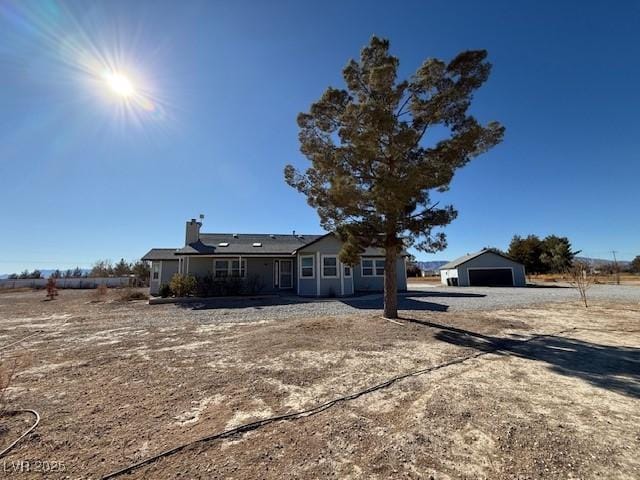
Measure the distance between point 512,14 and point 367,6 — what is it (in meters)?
4.29

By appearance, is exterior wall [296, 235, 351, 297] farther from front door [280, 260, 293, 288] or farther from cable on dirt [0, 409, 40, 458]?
cable on dirt [0, 409, 40, 458]

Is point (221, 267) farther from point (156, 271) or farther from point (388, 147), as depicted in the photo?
point (388, 147)

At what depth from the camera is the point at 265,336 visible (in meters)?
7.66

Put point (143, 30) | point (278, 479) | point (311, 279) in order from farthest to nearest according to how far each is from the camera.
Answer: point (311, 279), point (143, 30), point (278, 479)

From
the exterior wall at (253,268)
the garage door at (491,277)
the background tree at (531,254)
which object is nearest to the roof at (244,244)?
the exterior wall at (253,268)

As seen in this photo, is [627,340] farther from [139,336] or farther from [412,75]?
[139,336]

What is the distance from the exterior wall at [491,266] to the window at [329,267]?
696 inches

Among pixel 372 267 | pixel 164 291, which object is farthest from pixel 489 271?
pixel 164 291

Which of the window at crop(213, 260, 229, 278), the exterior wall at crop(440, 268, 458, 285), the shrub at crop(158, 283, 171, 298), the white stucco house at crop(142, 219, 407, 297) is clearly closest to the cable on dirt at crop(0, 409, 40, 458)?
the shrub at crop(158, 283, 171, 298)

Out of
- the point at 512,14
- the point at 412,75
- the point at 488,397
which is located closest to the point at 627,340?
the point at 488,397

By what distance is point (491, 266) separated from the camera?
97.6ft

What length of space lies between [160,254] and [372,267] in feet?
52.5

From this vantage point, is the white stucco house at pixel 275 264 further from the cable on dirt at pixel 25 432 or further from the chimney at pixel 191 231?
the cable on dirt at pixel 25 432

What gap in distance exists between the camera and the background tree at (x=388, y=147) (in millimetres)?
8383
